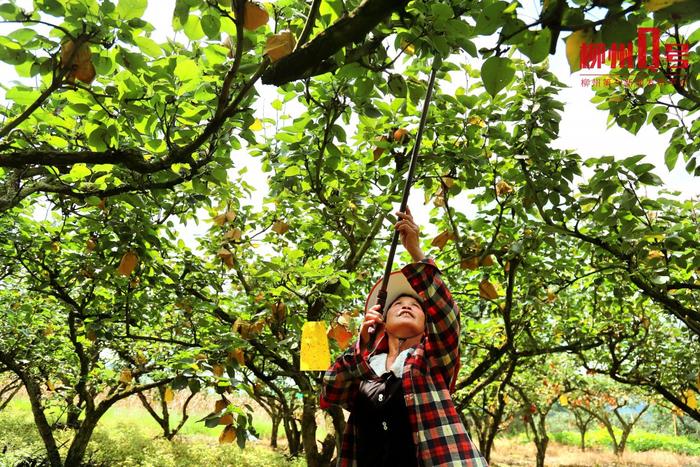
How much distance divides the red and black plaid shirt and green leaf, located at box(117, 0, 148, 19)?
101 cm

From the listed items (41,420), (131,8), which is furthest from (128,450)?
(131,8)

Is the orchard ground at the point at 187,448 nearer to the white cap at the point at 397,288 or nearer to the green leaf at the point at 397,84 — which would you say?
the white cap at the point at 397,288

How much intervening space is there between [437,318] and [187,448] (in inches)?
385

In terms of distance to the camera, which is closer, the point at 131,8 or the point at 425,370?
the point at 131,8

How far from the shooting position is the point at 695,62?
1.53 metres

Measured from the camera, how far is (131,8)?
44.9 inches

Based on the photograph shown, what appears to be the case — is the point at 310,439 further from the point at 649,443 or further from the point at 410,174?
the point at 649,443

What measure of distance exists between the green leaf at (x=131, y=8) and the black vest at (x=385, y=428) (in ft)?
3.86

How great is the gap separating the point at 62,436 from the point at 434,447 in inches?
369

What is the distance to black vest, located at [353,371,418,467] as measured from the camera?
137 centimetres

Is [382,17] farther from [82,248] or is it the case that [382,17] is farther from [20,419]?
[20,419]

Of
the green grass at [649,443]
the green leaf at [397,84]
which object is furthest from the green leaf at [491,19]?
the green grass at [649,443]

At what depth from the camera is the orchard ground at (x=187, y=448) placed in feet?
25.0

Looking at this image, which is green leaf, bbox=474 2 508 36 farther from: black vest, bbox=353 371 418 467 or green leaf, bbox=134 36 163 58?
black vest, bbox=353 371 418 467
